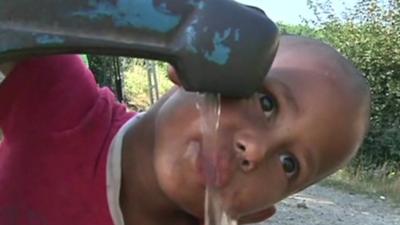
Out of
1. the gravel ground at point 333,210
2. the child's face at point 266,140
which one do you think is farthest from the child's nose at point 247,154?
the gravel ground at point 333,210

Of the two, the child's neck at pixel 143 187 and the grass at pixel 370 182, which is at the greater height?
the child's neck at pixel 143 187

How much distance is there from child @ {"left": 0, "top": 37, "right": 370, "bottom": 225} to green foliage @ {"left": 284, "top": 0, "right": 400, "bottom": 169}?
9.38 meters

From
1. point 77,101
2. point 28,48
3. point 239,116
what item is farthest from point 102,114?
point 28,48

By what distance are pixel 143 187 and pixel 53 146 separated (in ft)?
0.40

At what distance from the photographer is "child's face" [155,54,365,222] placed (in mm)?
915

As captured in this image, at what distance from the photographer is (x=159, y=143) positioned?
39.8 inches

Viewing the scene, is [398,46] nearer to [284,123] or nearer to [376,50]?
[376,50]

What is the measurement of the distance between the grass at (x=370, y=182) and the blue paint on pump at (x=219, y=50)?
6.94 metres

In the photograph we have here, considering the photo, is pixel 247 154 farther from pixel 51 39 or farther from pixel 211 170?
pixel 51 39

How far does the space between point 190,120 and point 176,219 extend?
19 cm

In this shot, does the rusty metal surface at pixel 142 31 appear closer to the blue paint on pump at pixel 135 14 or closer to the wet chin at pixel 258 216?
the blue paint on pump at pixel 135 14

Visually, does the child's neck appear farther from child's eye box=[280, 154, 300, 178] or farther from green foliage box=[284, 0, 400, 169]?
green foliage box=[284, 0, 400, 169]

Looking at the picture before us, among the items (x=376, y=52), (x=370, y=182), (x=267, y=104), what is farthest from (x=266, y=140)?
(x=376, y=52)

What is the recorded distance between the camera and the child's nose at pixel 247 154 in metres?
0.91
